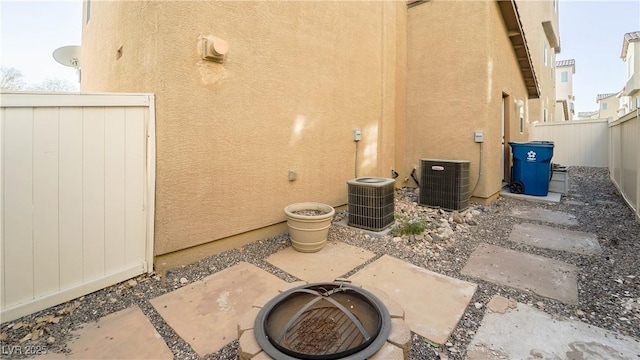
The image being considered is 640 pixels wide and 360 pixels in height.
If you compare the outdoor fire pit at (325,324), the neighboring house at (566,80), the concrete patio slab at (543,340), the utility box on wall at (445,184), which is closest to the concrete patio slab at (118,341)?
the outdoor fire pit at (325,324)

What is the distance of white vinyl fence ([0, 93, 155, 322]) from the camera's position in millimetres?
2275

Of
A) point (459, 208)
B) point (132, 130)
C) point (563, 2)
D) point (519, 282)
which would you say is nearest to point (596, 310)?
point (519, 282)

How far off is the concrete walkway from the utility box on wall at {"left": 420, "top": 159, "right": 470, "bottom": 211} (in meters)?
1.65

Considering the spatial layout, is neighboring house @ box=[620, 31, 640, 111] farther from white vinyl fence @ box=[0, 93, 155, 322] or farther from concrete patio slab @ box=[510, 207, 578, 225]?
white vinyl fence @ box=[0, 93, 155, 322]

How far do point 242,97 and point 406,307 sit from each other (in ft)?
9.90

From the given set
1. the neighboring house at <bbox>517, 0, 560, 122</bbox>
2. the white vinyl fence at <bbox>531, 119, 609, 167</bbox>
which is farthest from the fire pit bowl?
the white vinyl fence at <bbox>531, 119, 609, 167</bbox>

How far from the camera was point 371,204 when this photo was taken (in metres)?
4.34

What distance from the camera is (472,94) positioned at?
19.5 feet

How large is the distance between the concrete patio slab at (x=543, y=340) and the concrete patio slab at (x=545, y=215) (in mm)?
3500

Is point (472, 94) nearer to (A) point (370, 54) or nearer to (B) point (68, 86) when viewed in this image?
(A) point (370, 54)

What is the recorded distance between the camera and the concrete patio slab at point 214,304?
6.95 feet

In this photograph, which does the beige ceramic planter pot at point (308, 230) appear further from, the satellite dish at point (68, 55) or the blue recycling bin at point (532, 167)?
the satellite dish at point (68, 55)

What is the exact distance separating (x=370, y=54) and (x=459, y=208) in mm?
3560

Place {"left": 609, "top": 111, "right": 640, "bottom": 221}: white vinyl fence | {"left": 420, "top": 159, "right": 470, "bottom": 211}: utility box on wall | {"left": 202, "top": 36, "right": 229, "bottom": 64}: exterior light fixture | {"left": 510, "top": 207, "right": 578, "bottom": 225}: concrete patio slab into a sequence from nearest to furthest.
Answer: {"left": 202, "top": 36, "right": 229, "bottom": 64}: exterior light fixture → {"left": 609, "top": 111, "right": 640, "bottom": 221}: white vinyl fence → {"left": 510, "top": 207, "right": 578, "bottom": 225}: concrete patio slab → {"left": 420, "top": 159, "right": 470, "bottom": 211}: utility box on wall
